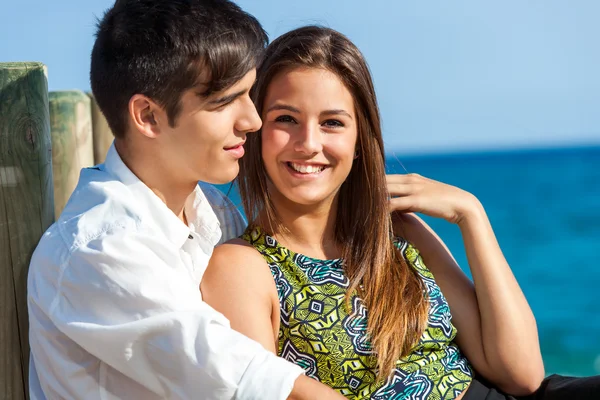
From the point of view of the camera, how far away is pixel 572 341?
43.5ft

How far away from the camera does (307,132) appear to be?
281cm

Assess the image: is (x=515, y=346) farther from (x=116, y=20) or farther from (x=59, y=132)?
(x=59, y=132)

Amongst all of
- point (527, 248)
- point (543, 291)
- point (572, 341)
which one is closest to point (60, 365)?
point (572, 341)

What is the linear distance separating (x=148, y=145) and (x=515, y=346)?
1436 mm

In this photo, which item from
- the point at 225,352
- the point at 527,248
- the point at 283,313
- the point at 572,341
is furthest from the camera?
the point at 527,248

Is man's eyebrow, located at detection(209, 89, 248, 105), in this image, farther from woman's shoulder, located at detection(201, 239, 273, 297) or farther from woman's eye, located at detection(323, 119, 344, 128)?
woman's shoulder, located at detection(201, 239, 273, 297)

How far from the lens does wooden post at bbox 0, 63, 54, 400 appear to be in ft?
8.21

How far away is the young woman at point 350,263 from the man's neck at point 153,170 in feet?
0.98

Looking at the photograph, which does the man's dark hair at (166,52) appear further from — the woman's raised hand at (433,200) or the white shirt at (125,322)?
the woman's raised hand at (433,200)

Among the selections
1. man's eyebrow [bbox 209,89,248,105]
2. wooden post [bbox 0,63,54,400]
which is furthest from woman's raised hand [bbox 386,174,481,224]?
wooden post [bbox 0,63,54,400]

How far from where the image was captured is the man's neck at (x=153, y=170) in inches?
99.8

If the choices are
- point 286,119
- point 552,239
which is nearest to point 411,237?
point 286,119

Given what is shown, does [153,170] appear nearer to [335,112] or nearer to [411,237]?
[335,112]

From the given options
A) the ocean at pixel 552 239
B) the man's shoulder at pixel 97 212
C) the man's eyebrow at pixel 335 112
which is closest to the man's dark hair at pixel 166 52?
the man's shoulder at pixel 97 212
